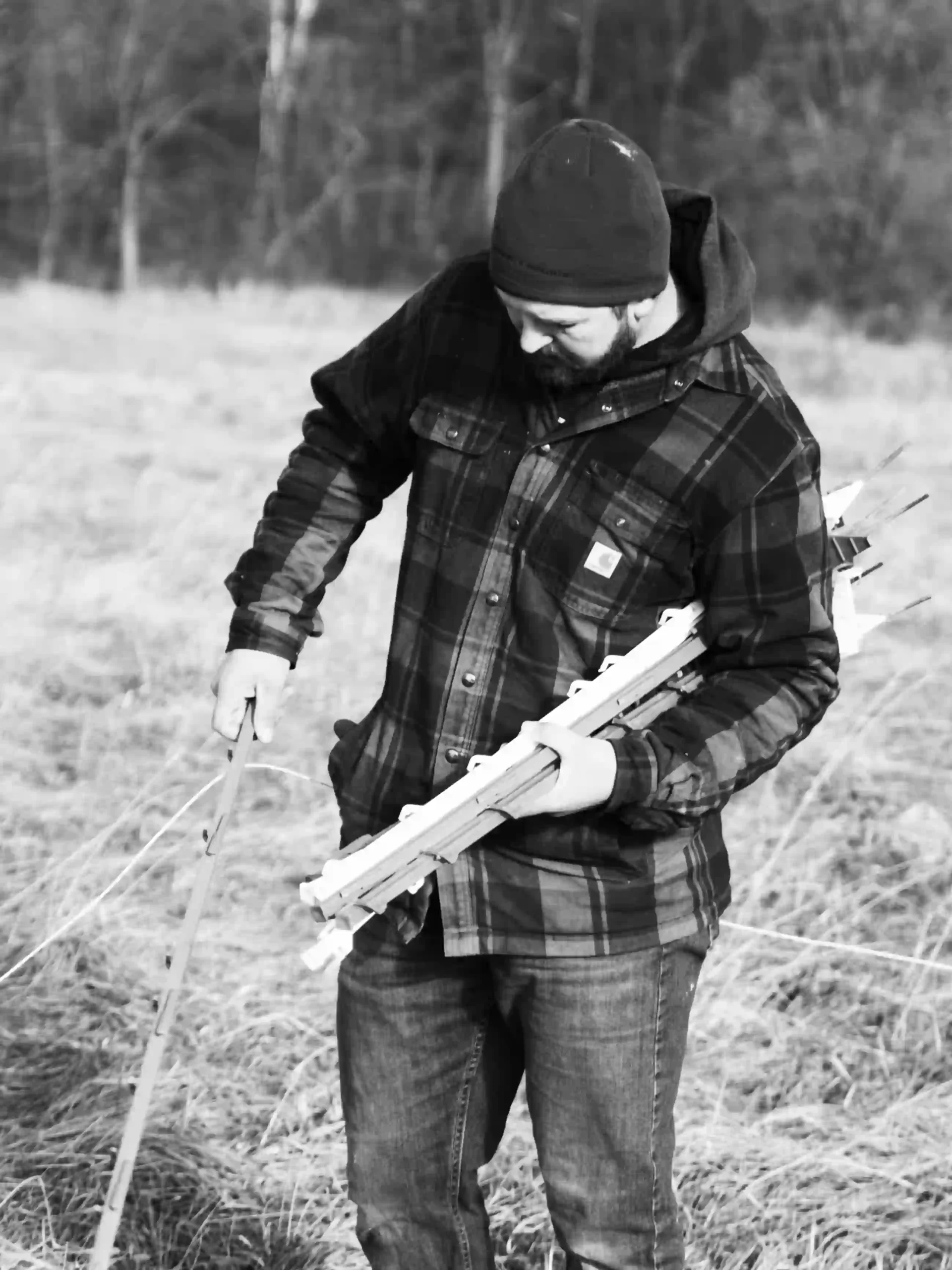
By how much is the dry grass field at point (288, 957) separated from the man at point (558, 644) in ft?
2.36

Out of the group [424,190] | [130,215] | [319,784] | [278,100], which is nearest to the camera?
[319,784]

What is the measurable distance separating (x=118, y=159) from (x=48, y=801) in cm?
2113

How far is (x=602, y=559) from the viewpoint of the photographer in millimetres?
1868

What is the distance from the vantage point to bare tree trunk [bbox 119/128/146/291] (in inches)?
891

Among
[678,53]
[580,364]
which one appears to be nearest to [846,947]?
[580,364]

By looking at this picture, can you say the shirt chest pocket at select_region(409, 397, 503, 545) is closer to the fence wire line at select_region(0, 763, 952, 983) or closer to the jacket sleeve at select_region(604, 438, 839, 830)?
the jacket sleeve at select_region(604, 438, 839, 830)

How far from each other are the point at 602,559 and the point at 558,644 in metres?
0.11

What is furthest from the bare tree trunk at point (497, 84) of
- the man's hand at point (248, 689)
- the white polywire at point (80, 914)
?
the man's hand at point (248, 689)

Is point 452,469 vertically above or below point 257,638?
above

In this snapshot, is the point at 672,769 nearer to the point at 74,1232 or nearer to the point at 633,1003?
the point at 633,1003

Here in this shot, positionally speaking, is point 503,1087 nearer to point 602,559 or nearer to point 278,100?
point 602,559

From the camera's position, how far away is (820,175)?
21.4m

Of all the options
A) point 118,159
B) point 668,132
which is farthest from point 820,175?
point 118,159

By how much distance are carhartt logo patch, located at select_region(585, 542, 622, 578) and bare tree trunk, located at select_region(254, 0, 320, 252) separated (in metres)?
24.0
